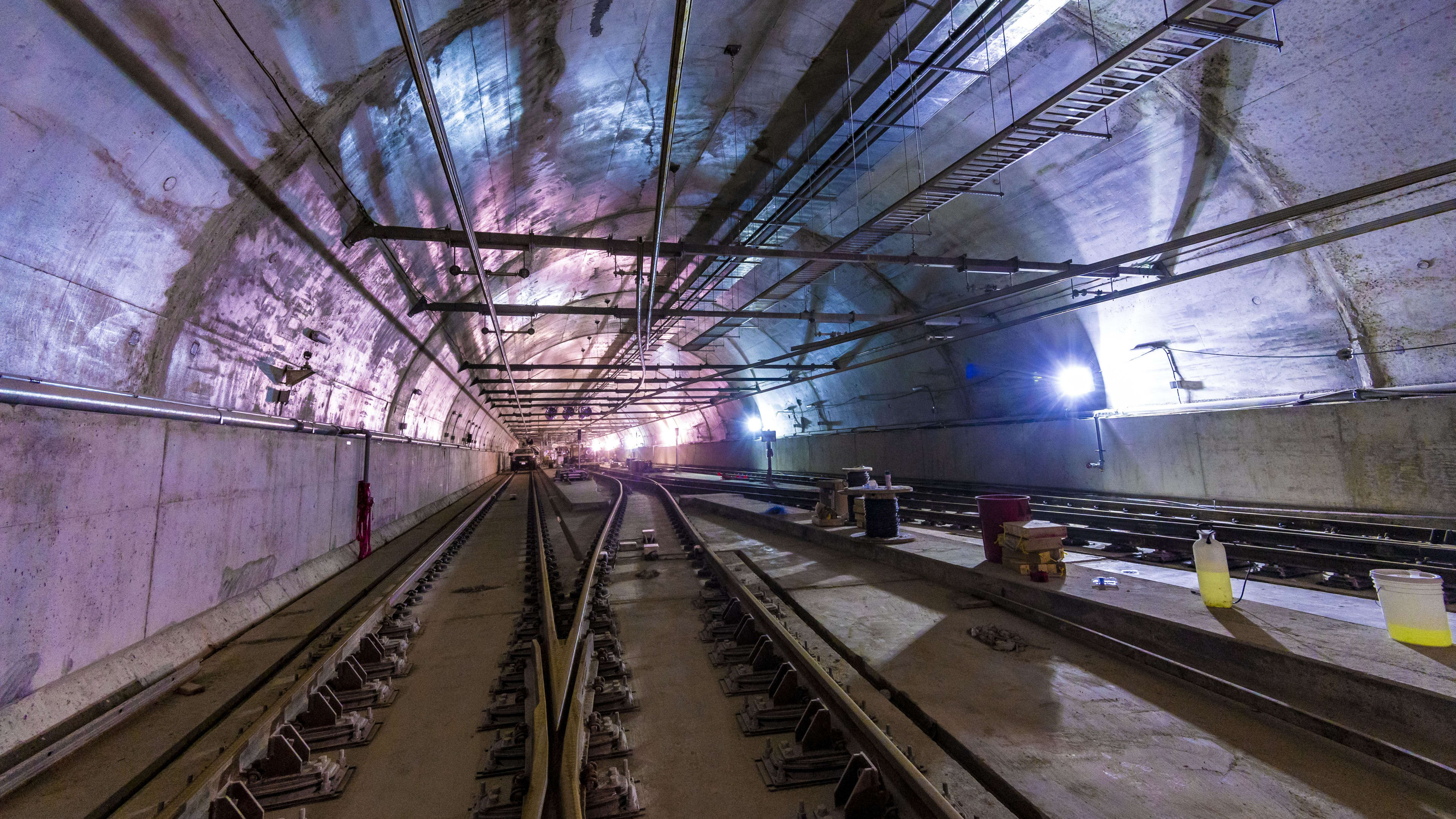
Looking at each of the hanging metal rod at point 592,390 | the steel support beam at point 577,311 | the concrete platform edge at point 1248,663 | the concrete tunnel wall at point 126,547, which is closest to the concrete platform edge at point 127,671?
the concrete tunnel wall at point 126,547

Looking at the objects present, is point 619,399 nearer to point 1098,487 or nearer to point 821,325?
point 821,325

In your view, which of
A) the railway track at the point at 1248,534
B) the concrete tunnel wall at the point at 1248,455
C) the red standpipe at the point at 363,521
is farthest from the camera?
the red standpipe at the point at 363,521

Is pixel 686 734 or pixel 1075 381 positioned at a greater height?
pixel 1075 381

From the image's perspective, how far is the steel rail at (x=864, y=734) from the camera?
238cm

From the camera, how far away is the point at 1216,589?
4.88m

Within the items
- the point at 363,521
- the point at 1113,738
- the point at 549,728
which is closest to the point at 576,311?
the point at 363,521

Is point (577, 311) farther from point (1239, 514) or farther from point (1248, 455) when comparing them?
point (1248, 455)

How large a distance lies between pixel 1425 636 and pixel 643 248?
8862 mm

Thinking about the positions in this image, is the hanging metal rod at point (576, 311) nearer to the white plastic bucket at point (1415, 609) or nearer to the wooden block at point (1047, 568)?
the wooden block at point (1047, 568)

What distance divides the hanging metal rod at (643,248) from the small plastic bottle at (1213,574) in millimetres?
5897

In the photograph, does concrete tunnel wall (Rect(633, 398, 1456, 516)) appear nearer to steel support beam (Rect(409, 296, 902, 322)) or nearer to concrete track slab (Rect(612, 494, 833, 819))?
steel support beam (Rect(409, 296, 902, 322))

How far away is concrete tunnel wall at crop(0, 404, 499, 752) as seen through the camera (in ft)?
11.8

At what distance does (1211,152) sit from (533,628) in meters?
11.8

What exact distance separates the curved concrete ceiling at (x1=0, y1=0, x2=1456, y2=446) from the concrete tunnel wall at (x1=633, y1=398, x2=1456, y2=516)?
1.79ft
